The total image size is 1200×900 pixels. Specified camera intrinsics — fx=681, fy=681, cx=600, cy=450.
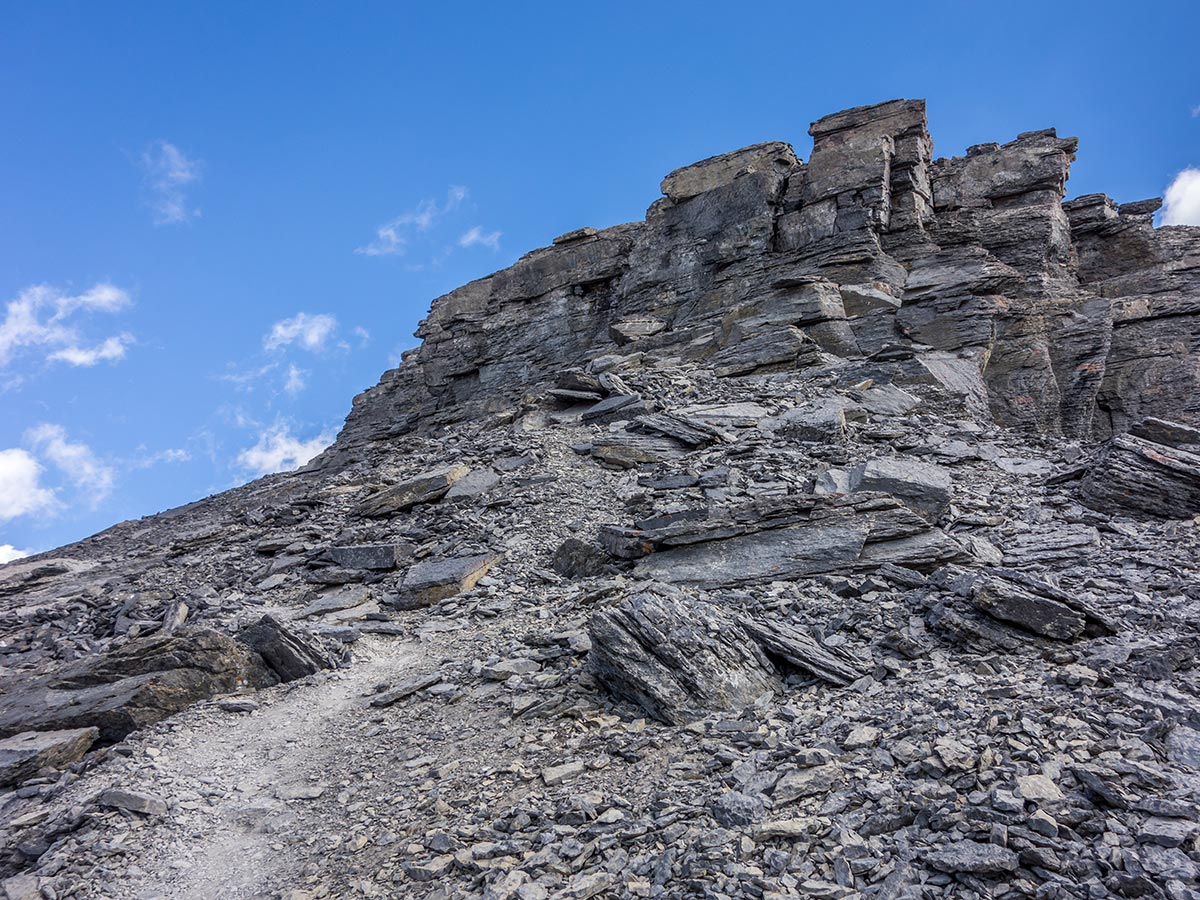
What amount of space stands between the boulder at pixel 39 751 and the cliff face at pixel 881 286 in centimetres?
2329

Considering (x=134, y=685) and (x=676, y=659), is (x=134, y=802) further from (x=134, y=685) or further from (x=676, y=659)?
(x=676, y=659)

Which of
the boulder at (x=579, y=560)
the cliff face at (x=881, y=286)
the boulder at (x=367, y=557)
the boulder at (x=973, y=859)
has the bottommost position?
the boulder at (x=973, y=859)

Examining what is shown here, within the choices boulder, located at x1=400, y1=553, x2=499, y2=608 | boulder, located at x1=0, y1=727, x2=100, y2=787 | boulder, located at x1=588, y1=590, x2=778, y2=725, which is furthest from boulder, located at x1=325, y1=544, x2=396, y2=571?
boulder, located at x1=588, y1=590, x2=778, y2=725

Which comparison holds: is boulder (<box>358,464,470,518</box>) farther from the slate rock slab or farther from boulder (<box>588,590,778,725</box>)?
boulder (<box>588,590,778,725</box>)

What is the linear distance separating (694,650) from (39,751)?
8.78 m

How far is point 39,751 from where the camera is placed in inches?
356

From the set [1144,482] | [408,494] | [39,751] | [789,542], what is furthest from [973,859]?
[408,494]

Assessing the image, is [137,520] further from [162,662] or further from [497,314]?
[162,662]

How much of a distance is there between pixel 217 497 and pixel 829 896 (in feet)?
137

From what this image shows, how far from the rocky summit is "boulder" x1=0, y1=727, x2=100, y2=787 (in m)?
0.06

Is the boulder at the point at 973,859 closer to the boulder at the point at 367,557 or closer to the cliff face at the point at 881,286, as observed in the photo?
the boulder at the point at 367,557

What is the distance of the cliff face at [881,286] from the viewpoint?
25.6 metres

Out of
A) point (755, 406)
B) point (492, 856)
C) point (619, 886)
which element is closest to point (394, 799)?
point (492, 856)

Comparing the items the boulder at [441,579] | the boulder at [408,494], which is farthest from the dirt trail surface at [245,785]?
the boulder at [408,494]
